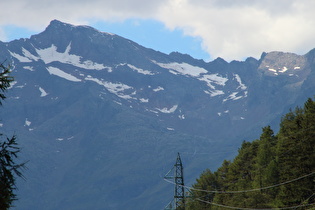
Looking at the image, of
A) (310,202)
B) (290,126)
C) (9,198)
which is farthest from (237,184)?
(9,198)

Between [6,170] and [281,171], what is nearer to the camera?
[6,170]

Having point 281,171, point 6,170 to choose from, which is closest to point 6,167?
point 6,170

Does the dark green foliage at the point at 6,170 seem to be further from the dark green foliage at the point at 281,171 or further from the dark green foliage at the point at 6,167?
the dark green foliage at the point at 281,171

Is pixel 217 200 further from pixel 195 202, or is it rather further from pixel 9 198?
pixel 9 198

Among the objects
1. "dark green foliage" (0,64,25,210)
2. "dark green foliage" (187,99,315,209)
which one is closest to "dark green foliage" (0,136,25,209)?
"dark green foliage" (0,64,25,210)

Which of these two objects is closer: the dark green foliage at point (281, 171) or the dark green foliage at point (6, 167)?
the dark green foliage at point (6, 167)

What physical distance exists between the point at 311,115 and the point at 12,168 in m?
45.4

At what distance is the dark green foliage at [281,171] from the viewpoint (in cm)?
5841

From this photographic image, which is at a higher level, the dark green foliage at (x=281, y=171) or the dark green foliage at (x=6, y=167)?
the dark green foliage at (x=281, y=171)

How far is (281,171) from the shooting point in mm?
61469

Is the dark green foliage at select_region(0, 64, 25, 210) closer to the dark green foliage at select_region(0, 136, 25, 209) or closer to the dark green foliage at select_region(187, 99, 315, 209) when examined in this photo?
the dark green foliage at select_region(0, 136, 25, 209)

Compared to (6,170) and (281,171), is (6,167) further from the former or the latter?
(281,171)

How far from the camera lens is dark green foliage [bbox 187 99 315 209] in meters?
58.4

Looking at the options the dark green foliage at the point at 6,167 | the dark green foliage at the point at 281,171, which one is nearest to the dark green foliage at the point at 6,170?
the dark green foliage at the point at 6,167
